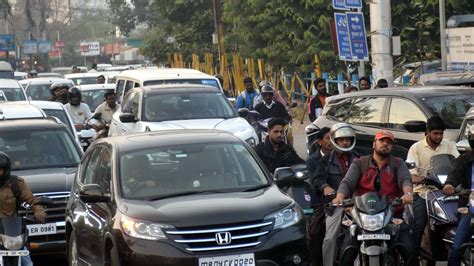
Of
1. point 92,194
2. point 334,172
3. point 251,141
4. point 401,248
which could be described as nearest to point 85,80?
point 251,141

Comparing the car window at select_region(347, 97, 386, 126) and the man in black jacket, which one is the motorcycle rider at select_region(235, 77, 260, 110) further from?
the man in black jacket

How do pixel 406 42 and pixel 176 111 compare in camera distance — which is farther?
pixel 406 42

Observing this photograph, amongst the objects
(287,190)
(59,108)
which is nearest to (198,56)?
(59,108)

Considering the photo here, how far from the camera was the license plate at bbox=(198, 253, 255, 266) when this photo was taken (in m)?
8.93

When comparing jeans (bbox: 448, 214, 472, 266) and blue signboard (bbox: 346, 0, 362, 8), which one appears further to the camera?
blue signboard (bbox: 346, 0, 362, 8)

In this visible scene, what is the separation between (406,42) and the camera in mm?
30062

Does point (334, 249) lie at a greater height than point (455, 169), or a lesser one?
lesser

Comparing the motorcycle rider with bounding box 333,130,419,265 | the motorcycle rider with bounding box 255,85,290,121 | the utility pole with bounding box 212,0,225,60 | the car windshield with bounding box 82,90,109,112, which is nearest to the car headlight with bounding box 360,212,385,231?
the motorcycle rider with bounding box 333,130,419,265

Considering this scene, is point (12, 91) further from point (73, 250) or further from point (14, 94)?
point (73, 250)

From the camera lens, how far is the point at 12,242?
9.50 meters

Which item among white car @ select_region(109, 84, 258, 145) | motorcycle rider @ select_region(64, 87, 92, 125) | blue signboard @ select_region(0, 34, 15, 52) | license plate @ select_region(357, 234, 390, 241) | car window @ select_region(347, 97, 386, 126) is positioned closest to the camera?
license plate @ select_region(357, 234, 390, 241)

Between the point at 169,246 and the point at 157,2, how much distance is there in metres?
45.6

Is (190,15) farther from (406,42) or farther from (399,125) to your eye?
(399,125)

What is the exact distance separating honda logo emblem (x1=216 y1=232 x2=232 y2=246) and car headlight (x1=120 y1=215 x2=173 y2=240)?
0.39 m
